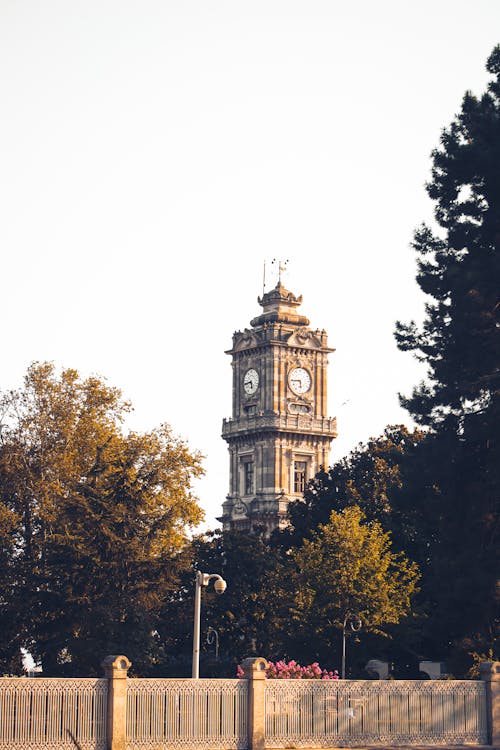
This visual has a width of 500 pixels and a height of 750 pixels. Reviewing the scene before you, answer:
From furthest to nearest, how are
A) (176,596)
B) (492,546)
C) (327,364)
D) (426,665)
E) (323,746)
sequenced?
(327,364) < (176,596) < (426,665) < (492,546) < (323,746)

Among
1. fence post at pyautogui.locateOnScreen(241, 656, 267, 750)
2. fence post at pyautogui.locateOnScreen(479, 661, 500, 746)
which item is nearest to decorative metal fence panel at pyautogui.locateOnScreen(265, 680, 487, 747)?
fence post at pyautogui.locateOnScreen(479, 661, 500, 746)

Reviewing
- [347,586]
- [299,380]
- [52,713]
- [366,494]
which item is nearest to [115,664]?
[52,713]

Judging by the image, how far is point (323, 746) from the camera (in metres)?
40.4

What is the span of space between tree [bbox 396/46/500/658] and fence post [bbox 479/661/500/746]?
6996 mm

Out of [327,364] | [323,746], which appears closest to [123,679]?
[323,746]

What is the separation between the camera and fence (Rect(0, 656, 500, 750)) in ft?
119

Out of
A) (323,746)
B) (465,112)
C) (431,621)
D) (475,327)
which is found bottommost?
(323,746)

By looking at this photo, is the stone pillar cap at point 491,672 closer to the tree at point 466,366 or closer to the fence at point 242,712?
the fence at point 242,712

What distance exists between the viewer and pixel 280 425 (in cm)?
14188

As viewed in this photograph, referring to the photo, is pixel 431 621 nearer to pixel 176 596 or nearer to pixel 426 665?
pixel 426 665

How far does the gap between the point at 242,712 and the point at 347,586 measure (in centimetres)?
3364

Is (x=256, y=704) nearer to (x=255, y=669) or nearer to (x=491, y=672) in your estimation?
(x=255, y=669)

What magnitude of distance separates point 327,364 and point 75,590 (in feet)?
282

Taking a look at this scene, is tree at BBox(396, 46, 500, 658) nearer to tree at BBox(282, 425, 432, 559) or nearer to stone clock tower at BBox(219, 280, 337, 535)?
tree at BBox(282, 425, 432, 559)
